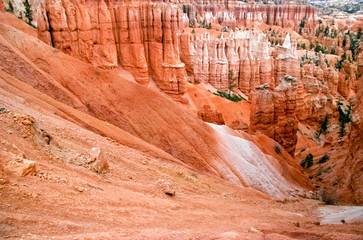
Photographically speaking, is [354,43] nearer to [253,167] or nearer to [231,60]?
[231,60]

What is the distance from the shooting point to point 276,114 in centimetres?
3078

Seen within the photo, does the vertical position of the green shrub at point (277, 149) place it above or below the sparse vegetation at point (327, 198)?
below

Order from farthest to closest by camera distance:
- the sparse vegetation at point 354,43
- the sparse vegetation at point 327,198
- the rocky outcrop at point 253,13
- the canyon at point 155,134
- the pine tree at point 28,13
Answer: the rocky outcrop at point 253,13
the sparse vegetation at point 354,43
the pine tree at point 28,13
the sparse vegetation at point 327,198
the canyon at point 155,134

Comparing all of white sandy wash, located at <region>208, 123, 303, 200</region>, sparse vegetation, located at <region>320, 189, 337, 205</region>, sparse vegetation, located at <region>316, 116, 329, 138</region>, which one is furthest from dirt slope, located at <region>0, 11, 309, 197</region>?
sparse vegetation, located at <region>316, 116, 329, 138</region>

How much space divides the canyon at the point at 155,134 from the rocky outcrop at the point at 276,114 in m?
0.12

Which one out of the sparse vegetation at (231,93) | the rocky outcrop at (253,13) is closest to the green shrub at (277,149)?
the sparse vegetation at (231,93)

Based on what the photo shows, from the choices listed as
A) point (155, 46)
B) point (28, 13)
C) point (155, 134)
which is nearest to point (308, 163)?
point (155, 134)

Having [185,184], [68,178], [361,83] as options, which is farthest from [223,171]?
[68,178]

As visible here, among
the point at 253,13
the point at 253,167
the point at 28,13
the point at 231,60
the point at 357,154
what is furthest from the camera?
the point at 253,13

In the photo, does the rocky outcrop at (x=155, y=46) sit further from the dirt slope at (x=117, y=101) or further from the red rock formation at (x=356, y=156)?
the red rock formation at (x=356, y=156)

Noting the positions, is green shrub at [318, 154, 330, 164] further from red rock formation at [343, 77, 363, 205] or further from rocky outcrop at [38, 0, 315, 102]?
rocky outcrop at [38, 0, 315, 102]

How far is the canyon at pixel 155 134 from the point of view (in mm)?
8336

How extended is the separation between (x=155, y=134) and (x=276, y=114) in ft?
47.7

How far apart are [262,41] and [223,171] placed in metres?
37.2
